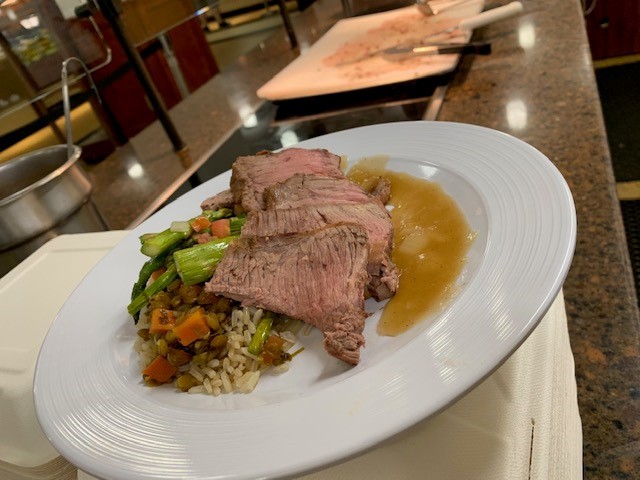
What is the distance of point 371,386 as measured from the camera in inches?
39.3

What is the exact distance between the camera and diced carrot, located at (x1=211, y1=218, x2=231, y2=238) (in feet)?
5.28

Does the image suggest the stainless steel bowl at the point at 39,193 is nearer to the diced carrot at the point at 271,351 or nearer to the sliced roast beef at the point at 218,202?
the sliced roast beef at the point at 218,202

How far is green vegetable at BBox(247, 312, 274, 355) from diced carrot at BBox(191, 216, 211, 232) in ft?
1.40

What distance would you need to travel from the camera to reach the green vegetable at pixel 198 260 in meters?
1.43

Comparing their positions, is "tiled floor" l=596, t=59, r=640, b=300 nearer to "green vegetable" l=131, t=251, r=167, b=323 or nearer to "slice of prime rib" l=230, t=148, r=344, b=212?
Answer: "slice of prime rib" l=230, t=148, r=344, b=212

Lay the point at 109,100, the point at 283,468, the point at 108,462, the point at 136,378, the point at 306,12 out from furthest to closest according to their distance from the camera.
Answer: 1. the point at 109,100
2. the point at 306,12
3. the point at 136,378
4. the point at 108,462
5. the point at 283,468

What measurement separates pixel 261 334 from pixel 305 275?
0.20m

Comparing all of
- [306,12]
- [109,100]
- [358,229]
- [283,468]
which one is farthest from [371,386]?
[109,100]

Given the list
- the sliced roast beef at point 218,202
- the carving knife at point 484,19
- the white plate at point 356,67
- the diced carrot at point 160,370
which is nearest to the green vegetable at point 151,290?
the diced carrot at point 160,370

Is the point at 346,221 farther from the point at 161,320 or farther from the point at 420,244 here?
the point at 161,320

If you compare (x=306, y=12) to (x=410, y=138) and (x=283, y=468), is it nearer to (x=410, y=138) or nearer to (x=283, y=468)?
(x=410, y=138)

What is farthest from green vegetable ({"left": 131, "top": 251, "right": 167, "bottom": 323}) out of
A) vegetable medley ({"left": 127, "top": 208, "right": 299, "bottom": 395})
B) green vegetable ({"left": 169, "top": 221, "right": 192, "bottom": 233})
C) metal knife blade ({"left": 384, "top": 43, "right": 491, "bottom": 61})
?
metal knife blade ({"left": 384, "top": 43, "right": 491, "bottom": 61})

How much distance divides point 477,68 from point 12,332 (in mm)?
2675

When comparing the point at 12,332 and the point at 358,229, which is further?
the point at 12,332
